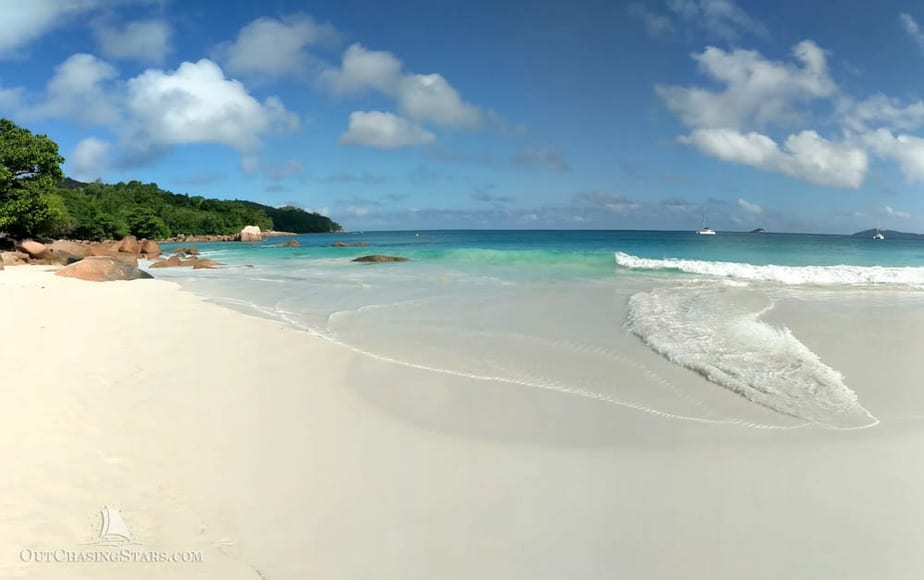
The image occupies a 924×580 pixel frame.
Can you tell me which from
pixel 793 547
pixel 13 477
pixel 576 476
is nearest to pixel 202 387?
pixel 13 477

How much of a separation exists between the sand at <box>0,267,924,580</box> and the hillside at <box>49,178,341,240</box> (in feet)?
100

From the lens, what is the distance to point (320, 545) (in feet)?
7.61

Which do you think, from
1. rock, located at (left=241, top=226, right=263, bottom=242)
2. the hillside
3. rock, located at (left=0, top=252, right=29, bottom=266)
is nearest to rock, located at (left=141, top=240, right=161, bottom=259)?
the hillside

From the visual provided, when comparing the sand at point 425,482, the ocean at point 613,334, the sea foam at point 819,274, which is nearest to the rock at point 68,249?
the ocean at point 613,334

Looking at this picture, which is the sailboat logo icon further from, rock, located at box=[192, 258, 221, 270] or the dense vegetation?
→ the dense vegetation

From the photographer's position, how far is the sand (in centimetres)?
226

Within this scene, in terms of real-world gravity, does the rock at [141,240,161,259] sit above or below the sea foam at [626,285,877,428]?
above

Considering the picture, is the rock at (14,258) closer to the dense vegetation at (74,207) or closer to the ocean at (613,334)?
the dense vegetation at (74,207)

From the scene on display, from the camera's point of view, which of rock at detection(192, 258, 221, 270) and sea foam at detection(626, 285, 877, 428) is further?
rock at detection(192, 258, 221, 270)

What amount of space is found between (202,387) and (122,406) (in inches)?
25.4

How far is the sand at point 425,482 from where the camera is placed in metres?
2.26

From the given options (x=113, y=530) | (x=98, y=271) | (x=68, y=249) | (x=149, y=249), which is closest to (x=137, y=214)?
(x=149, y=249)

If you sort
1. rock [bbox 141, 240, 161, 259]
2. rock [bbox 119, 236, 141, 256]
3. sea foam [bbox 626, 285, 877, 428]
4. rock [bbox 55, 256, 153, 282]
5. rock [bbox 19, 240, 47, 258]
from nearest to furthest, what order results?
sea foam [bbox 626, 285, 877, 428]
rock [bbox 55, 256, 153, 282]
rock [bbox 19, 240, 47, 258]
rock [bbox 119, 236, 141, 256]
rock [bbox 141, 240, 161, 259]

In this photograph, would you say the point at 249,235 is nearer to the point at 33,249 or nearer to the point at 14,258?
the point at 33,249
